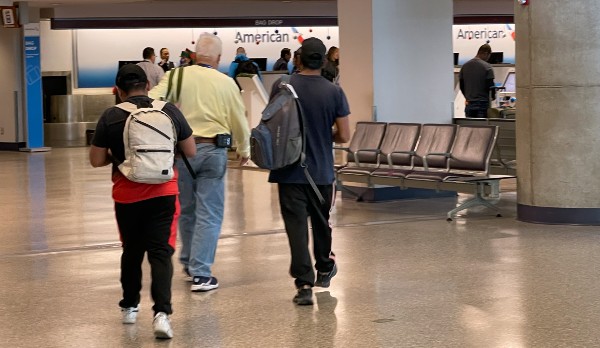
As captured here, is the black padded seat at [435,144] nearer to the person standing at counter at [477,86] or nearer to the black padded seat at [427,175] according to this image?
the black padded seat at [427,175]

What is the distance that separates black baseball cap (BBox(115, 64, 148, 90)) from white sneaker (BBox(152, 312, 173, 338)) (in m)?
1.27

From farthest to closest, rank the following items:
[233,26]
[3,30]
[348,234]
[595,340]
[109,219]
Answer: [233,26] → [3,30] → [109,219] → [348,234] → [595,340]

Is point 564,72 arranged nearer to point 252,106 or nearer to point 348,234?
point 348,234

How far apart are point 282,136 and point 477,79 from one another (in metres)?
8.50

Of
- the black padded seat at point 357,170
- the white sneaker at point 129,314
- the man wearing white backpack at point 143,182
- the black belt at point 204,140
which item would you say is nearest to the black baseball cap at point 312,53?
the black belt at point 204,140

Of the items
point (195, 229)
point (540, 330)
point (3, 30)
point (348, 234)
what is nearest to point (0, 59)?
point (3, 30)

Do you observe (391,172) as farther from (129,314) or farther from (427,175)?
(129,314)

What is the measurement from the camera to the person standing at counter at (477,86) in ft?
49.1

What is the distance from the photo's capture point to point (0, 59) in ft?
76.9

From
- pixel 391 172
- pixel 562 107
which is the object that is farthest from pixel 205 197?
pixel 391 172

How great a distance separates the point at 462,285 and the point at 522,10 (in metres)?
3.81

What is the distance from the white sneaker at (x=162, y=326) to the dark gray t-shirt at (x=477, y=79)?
9601mm

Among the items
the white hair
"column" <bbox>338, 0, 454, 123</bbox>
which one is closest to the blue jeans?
the white hair

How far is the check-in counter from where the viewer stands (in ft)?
86.3
